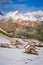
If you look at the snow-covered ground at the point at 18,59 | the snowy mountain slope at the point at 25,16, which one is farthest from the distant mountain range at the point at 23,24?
the snow-covered ground at the point at 18,59

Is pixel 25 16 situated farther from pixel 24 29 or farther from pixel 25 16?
pixel 24 29

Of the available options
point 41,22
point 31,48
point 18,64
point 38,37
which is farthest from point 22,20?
point 18,64

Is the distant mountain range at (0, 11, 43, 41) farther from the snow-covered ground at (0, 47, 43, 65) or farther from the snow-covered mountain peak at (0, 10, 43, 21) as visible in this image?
the snow-covered ground at (0, 47, 43, 65)

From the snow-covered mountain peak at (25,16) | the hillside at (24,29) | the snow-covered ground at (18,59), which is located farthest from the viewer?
the snow-covered mountain peak at (25,16)

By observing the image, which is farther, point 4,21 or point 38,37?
point 4,21

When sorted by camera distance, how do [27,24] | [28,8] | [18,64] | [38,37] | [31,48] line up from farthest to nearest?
[27,24]
[28,8]
[38,37]
[31,48]
[18,64]

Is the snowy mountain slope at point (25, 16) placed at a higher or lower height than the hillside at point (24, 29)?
higher

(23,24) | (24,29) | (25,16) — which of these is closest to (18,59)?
(24,29)

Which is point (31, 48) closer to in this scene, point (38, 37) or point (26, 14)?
point (38, 37)

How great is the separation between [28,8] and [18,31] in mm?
939

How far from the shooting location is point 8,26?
24.6 ft

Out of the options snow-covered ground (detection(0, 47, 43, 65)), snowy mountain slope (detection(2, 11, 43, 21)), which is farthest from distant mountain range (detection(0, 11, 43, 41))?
snow-covered ground (detection(0, 47, 43, 65))

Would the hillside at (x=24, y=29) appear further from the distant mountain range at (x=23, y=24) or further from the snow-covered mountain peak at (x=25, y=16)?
the snow-covered mountain peak at (x=25, y=16)

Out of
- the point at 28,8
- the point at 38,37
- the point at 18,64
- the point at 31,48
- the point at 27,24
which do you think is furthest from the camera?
the point at 27,24
